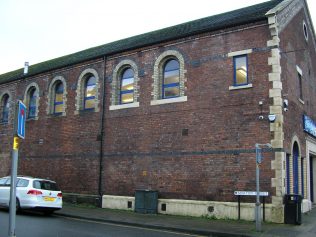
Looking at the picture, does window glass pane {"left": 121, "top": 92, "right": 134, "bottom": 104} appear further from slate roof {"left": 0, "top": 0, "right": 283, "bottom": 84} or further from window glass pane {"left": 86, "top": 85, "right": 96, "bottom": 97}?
slate roof {"left": 0, "top": 0, "right": 283, "bottom": 84}

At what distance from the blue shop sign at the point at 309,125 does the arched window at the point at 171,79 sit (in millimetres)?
6445

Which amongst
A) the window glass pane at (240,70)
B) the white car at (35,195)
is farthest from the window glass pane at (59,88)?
the window glass pane at (240,70)

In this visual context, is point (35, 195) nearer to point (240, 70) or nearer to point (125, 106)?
point (125, 106)

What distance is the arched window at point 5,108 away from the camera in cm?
2683

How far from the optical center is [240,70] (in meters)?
16.4

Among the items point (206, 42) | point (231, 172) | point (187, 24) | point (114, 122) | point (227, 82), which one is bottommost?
point (231, 172)

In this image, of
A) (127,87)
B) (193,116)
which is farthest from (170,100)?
(127,87)

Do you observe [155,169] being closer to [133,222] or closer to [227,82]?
[133,222]

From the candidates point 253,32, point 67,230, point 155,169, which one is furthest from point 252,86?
point 67,230

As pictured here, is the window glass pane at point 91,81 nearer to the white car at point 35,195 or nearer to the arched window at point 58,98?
the arched window at point 58,98

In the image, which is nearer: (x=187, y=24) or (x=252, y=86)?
(x=252, y=86)

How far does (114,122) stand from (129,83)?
2.16 meters

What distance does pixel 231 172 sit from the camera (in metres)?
15.6

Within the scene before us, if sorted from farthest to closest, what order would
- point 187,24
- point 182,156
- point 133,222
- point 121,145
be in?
1. point 187,24
2. point 121,145
3. point 182,156
4. point 133,222
